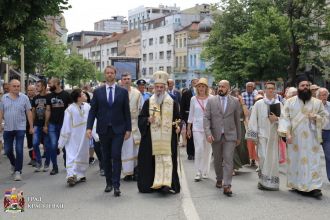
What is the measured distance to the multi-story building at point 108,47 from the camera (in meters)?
119

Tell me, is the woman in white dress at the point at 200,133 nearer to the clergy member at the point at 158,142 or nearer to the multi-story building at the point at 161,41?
the clergy member at the point at 158,142

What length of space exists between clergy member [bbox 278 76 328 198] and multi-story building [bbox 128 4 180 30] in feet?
402

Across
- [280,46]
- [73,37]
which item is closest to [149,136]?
[280,46]

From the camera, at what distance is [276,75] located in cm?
3997

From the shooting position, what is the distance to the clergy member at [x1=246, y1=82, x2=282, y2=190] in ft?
32.1

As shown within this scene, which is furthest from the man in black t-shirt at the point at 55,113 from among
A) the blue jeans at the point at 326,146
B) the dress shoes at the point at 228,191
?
the blue jeans at the point at 326,146

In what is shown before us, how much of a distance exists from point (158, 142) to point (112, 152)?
0.79 m

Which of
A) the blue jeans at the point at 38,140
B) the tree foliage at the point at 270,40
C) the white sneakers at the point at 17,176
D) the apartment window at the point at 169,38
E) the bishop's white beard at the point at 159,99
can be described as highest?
the apartment window at the point at 169,38

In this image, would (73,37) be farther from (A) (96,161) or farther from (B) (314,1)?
(A) (96,161)

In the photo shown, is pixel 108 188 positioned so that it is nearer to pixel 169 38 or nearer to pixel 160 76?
pixel 160 76

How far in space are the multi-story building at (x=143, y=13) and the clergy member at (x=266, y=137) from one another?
121475mm

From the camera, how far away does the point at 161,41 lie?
96.4m

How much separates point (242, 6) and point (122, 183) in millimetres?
37344

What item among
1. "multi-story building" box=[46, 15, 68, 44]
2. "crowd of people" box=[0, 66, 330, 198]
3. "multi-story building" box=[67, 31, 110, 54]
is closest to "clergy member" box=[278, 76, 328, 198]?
"crowd of people" box=[0, 66, 330, 198]
